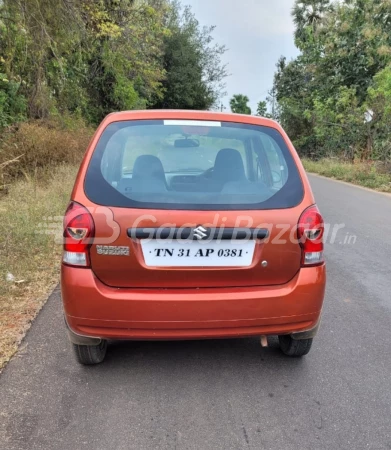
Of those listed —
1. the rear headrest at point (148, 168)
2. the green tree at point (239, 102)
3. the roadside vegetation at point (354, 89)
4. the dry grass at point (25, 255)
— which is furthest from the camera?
the green tree at point (239, 102)

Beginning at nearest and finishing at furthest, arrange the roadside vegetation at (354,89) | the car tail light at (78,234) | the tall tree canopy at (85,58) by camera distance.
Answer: the car tail light at (78,234)
the tall tree canopy at (85,58)
the roadside vegetation at (354,89)

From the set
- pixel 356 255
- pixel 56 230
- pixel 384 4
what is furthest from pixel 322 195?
pixel 384 4

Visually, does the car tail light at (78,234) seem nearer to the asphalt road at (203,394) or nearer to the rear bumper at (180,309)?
the rear bumper at (180,309)

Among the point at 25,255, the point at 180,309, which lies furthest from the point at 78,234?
the point at 25,255

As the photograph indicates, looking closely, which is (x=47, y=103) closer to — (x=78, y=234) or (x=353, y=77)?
(x=78, y=234)

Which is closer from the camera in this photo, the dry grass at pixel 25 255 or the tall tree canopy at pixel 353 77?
the dry grass at pixel 25 255


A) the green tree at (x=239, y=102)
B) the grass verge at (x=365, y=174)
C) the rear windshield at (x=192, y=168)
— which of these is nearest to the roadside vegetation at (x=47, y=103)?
the rear windshield at (x=192, y=168)

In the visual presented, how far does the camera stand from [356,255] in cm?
593

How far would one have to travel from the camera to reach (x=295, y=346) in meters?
3.01

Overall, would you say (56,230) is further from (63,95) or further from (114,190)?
(63,95)

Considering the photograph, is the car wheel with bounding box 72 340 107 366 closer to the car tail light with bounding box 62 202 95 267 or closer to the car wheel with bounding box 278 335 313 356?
the car tail light with bounding box 62 202 95 267

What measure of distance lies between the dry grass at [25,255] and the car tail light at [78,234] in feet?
3.41

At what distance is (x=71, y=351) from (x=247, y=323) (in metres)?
1.38

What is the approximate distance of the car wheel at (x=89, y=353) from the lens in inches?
111
